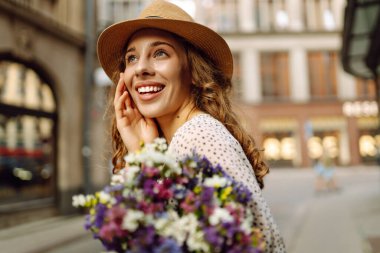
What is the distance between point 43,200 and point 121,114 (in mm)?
8878

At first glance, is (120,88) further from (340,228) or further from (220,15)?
(220,15)

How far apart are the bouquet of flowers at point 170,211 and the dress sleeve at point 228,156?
0.13 meters

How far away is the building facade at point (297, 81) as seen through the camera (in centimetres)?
3106

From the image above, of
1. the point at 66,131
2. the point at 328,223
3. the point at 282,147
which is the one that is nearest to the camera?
the point at 328,223

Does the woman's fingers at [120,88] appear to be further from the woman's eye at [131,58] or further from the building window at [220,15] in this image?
the building window at [220,15]

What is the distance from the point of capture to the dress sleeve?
1257 mm

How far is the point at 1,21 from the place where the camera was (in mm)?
8227

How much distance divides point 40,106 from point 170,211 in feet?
31.7

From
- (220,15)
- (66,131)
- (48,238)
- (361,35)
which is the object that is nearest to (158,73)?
(48,238)

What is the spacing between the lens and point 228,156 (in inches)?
50.2

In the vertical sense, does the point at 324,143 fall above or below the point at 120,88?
below

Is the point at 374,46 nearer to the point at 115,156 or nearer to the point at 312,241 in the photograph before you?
the point at 312,241

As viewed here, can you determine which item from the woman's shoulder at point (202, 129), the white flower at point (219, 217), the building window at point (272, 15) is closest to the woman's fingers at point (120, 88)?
the woman's shoulder at point (202, 129)

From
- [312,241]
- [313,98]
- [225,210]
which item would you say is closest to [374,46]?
[312,241]
